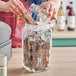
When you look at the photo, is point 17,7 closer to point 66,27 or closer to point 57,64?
point 57,64

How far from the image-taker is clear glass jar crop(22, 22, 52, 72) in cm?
101

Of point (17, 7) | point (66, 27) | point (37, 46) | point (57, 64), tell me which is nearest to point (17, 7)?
point (17, 7)

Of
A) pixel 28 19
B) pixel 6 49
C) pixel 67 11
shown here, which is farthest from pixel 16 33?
pixel 67 11

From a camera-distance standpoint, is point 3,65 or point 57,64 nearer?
point 3,65

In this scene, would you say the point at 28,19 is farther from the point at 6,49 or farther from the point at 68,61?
the point at 68,61

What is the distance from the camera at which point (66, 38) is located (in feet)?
7.82

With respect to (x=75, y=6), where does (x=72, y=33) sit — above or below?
below

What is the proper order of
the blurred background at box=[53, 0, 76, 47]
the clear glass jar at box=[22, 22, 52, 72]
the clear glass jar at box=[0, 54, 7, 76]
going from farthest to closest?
1. the blurred background at box=[53, 0, 76, 47]
2. the clear glass jar at box=[22, 22, 52, 72]
3. the clear glass jar at box=[0, 54, 7, 76]

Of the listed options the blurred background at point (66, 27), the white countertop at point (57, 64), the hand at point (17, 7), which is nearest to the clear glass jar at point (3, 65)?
the white countertop at point (57, 64)

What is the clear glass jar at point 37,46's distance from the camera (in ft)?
3.30

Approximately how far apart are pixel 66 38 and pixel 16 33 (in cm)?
78

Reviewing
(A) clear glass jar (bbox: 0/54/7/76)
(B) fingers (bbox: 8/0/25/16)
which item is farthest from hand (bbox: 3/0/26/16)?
(A) clear glass jar (bbox: 0/54/7/76)

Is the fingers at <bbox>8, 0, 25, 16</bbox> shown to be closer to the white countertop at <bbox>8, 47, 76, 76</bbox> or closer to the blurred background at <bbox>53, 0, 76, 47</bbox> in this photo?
the white countertop at <bbox>8, 47, 76, 76</bbox>

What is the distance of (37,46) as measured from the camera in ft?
3.29
